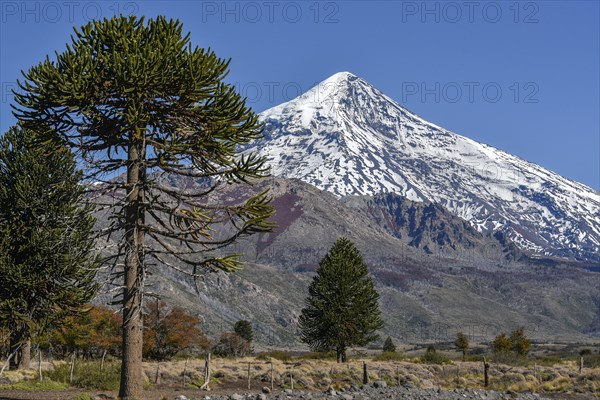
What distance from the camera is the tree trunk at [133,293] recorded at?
786 inches

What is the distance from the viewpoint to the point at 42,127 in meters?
20.5

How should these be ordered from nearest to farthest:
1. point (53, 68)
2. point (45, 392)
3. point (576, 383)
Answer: point (53, 68)
point (45, 392)
point (576, 383)

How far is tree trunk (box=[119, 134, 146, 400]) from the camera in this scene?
786 inches

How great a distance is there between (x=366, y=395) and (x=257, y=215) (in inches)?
452

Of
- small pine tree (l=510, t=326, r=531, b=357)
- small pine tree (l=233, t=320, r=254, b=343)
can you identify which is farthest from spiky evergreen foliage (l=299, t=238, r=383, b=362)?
small pine tree (l=233, t=320, r=254, b=343)

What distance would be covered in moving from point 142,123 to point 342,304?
4383cm

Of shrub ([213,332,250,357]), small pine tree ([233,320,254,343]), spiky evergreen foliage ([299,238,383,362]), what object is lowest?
shrub ([213,332,250,357])

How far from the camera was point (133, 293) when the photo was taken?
19938mm

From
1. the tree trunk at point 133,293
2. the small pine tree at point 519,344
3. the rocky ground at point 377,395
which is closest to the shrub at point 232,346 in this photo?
the small pine tree at point 519,344

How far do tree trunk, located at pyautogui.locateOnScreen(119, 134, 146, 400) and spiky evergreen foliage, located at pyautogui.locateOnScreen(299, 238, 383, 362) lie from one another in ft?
137

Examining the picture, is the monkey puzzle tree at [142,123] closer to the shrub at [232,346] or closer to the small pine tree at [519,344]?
the shrub at [232,346]

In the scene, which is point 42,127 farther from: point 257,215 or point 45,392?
point 45,392

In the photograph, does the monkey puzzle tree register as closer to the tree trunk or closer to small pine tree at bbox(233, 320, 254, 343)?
the tree trunk

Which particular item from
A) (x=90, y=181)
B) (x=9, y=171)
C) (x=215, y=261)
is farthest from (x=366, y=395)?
(x=9, y=171)
